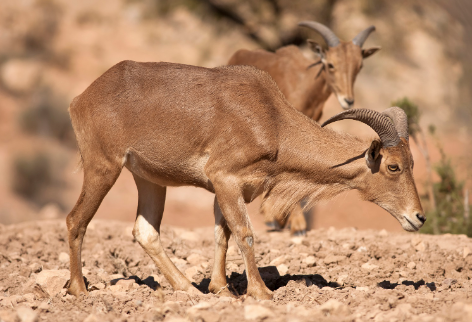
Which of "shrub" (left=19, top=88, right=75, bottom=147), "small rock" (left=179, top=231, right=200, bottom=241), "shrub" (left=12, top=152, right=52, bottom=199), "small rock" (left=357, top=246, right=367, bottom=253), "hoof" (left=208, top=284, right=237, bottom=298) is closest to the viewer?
"hoof" (left=208, top=284, right=237, bottom=298)

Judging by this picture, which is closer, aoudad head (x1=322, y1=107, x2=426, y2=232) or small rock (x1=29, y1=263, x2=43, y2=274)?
aoudad head (x1=322, y1=107, x2=426, y2=232)

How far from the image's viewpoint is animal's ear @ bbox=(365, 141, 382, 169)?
6070 mm

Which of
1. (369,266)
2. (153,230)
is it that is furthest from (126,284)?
(369,266)

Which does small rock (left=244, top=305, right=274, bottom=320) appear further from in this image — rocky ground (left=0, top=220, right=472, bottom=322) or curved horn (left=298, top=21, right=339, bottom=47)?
curved horn (left=298, top=21, right=339, bottom=47)

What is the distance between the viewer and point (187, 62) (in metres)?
27.7

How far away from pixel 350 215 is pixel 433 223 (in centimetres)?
525

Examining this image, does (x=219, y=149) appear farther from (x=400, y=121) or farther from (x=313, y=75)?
(x=313, y=75)

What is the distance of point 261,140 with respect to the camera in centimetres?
610

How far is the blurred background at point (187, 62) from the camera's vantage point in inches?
681

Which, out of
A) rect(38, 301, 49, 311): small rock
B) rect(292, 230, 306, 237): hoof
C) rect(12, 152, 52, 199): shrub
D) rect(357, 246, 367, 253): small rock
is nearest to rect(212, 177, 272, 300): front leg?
rect(38, 301, 49, 311): small rock

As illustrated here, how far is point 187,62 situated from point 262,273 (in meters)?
21.6

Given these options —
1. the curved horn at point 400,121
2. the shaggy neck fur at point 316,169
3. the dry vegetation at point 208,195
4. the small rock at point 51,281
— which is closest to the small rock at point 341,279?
the dry vegetation at point 208,195

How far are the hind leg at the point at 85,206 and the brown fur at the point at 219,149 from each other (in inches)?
0.5

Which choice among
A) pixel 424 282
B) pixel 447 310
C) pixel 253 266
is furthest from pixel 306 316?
pixel 424 282
